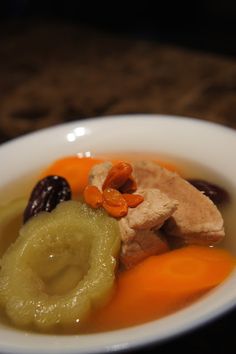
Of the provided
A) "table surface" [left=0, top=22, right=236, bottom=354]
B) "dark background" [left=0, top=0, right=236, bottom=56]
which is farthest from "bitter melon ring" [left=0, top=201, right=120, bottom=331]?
"dark background" [left=0, top=0, right=236, bottom=56]

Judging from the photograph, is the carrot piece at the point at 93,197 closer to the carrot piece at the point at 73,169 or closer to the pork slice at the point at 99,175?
the pork slice at the point at 99,175

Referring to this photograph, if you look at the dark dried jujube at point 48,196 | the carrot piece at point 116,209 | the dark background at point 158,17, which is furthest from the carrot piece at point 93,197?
the dark background at point 158,17

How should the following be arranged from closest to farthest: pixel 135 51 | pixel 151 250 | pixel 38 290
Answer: pixel 38 290
pixel 151 250
pixel 135 51

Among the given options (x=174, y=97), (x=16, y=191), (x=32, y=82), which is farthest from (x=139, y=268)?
(x=32, y=82)

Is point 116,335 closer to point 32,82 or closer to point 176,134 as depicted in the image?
point 176,134

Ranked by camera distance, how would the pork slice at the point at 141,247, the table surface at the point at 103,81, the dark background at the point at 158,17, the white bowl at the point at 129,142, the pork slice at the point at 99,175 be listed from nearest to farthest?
the pork slice at the point at 141,247 < the pork slice at the point at 99,175 < the white bowl at the point at 129,142 < the table surface at the point at 103,81 < the dark background at the point at 158,17

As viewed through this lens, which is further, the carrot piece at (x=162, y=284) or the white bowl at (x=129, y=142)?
the white bowl at (x=129, y=142)
